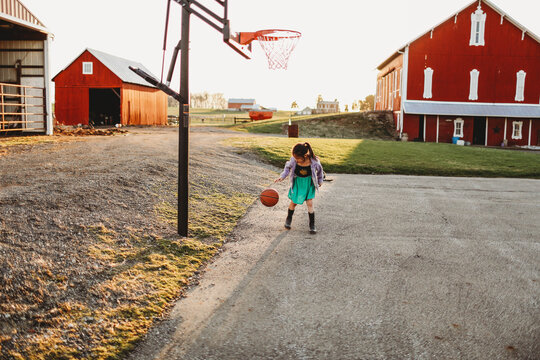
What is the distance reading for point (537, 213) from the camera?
32.8ft

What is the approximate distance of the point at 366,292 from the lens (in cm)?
527

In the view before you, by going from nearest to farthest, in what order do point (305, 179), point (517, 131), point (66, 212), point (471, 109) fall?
point (66, 212), point (305, 179), point (471, 109), point (517, 131)

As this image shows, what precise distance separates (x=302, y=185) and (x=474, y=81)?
103 feet

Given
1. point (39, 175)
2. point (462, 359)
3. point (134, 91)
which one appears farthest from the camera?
point (134, 91)

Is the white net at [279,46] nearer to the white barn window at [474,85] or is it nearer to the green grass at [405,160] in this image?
the green grass at [405,160]

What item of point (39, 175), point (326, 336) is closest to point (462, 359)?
point (326, 336)

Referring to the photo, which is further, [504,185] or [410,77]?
[410,77]

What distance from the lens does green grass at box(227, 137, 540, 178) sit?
16578 mm

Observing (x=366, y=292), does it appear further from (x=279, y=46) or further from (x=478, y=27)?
(x=478, y=27)

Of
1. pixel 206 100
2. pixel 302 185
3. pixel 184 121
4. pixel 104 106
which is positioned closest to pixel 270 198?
pixel 302 185

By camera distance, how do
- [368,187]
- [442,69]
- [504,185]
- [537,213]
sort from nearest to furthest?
[537,213] < [368,187] < [504,185] < [442,69]

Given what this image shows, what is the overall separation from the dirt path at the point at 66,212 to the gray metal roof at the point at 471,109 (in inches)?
961

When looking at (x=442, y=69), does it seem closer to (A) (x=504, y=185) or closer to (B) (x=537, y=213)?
(A) (x=504, y=185)

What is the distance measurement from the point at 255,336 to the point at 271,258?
7.60ft
